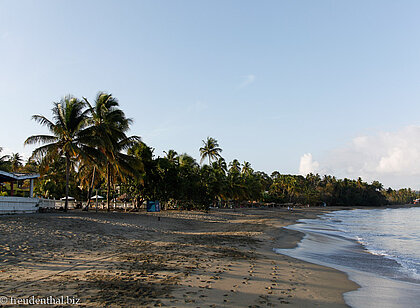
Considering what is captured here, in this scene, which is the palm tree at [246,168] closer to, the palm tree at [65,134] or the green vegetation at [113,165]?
the green vegetation at [113,165]

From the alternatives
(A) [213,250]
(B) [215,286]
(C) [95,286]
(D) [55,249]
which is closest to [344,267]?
(A) [213,250]

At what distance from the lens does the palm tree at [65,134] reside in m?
23.8

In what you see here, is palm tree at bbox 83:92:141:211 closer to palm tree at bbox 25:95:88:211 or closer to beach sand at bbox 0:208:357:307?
palm tree at bbox 25:95:88:211

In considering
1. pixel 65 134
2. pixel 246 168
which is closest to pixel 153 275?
pixel 65 134

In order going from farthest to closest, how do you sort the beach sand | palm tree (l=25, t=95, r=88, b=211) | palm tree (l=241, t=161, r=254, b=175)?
1. palm tree (l=241, t=161, r=254, b=175)
2. palm tree (l=25, t=95, r=88, b=211)
3. the beach sand

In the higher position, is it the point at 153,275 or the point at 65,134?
the point at 65,134

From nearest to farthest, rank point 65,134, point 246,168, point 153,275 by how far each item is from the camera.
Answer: point 153,275
point 65,134
point 246,168

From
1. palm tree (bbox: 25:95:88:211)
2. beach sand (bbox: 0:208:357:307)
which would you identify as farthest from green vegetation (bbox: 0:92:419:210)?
beach sand (bbox: 0:208:357:307)

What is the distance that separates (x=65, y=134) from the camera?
80.4 ft

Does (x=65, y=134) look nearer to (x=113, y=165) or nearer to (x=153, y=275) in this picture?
(x=113, y=165)

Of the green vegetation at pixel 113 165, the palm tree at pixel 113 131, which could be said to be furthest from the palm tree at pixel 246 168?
the palm tree at pixel 113 131

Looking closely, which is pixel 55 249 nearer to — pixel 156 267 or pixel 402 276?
pixel 156 267

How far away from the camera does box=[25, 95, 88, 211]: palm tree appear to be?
23.8 metres

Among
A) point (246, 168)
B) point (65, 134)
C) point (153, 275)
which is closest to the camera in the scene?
point (153, 275)
